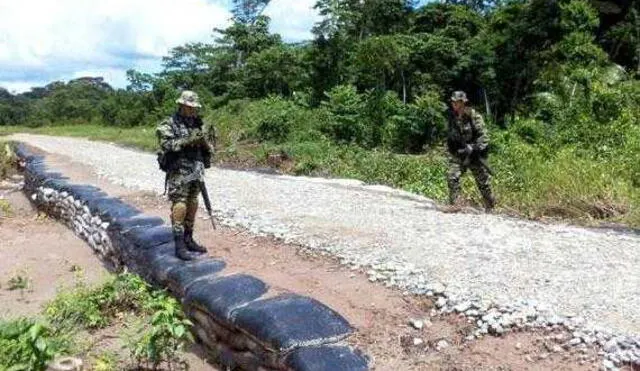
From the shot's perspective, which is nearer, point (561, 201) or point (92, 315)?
point (92, 315)

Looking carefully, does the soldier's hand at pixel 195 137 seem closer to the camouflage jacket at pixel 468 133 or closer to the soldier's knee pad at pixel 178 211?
the soldier's knee pad at pixel 178 211

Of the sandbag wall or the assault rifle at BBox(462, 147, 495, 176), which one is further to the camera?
the assault rifle at BBox(462, 147, 495, 176)

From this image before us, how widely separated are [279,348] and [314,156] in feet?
45.7

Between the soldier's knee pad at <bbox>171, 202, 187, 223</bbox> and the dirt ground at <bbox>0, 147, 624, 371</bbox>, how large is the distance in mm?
637

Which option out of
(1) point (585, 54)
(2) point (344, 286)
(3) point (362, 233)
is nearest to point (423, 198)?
(3) point (362, 233)

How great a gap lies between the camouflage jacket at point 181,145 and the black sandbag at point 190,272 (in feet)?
3.02

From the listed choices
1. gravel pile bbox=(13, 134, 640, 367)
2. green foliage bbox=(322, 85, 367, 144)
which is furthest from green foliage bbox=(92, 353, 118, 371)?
green foliage bbox=(322, 85, 367, 144)

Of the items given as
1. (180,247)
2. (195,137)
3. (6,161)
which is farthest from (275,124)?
(195,137)

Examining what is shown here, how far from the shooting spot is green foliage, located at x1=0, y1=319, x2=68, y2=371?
15.2 feet

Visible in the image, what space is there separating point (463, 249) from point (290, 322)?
98.3 inches

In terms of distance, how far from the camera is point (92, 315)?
6.73 meters

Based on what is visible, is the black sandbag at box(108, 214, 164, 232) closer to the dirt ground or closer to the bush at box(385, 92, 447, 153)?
the dirt ground

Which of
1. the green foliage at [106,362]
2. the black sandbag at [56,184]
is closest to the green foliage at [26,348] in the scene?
the green foliage at [106,362]

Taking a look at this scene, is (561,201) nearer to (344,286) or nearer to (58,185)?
(344,286)
